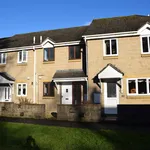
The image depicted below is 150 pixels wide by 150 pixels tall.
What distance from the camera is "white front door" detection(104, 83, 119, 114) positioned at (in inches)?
652

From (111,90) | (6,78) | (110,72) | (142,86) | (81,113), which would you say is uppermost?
(110,72)

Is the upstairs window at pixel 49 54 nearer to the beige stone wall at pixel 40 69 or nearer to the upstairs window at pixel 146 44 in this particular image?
the beige stone wall at pixel 40 69

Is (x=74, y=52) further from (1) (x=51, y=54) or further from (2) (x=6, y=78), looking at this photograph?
(2) (x=6, y=78)

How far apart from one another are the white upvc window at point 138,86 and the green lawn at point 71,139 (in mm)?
6513

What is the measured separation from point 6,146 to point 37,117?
7118 millimetres

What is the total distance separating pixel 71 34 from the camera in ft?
71.1

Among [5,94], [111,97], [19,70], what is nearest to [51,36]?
[19,70]

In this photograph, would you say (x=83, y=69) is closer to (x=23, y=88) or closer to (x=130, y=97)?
(x=130, y=97)

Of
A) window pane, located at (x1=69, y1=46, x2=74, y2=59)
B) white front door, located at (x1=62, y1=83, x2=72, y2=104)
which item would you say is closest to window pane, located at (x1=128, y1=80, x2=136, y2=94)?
white front door, located at (x1=62, y1=83, x2=72, y2=104)

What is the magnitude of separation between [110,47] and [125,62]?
1906mm

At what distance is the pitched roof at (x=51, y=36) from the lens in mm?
20864

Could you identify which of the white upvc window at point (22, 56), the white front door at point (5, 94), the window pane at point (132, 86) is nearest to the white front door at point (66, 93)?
the white upvc window at point (22, 56)

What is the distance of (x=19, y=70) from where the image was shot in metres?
22.1

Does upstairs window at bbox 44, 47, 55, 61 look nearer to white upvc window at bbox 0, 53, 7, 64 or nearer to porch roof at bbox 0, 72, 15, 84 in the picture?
porch roof at bbox 0, 72, 15, 84
